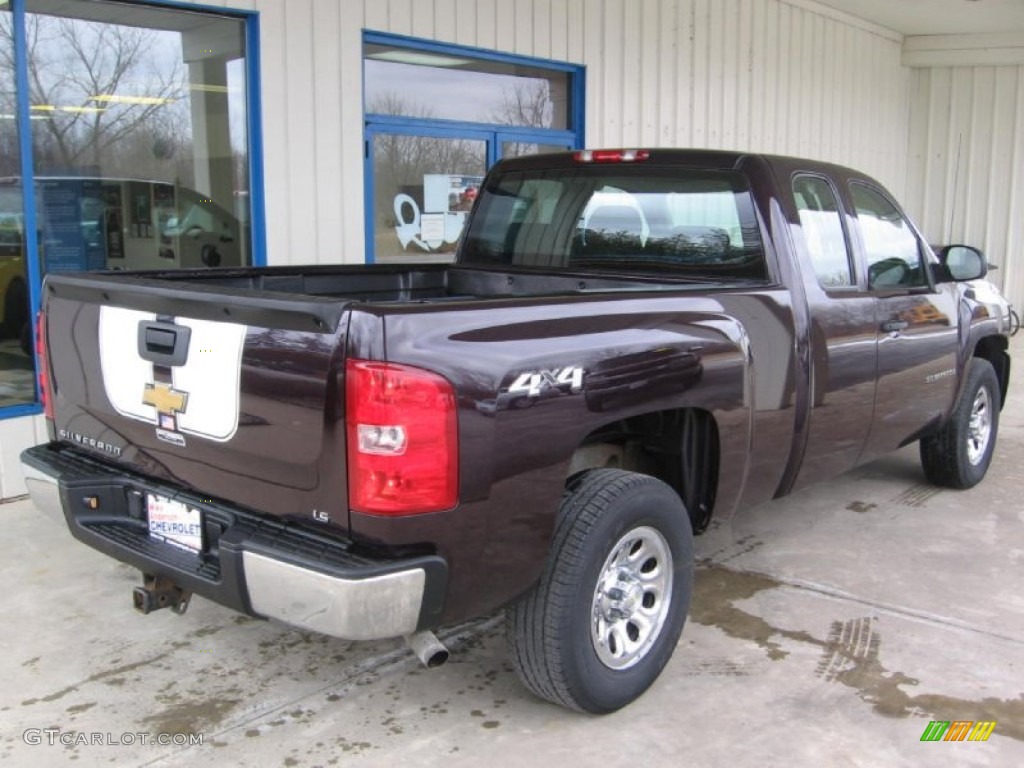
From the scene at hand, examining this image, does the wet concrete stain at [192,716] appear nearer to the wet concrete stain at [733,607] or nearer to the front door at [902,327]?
the wet concrete stain at [733,607]

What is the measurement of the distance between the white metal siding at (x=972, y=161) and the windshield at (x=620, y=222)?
39.5ft

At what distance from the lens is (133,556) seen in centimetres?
315

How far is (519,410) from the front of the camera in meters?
2.83

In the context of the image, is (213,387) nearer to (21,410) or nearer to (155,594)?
(155,594)

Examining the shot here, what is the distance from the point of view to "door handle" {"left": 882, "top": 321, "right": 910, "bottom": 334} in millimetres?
4695

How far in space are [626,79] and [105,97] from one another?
499 cm

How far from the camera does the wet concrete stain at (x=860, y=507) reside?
578 centimetres

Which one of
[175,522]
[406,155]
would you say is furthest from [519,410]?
[406,155]

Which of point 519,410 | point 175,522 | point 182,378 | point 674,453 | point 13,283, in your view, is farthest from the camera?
point 13,283

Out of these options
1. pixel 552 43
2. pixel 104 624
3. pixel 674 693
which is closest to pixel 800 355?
pixel 674 693

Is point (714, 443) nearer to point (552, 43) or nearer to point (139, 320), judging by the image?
point (139, 320)

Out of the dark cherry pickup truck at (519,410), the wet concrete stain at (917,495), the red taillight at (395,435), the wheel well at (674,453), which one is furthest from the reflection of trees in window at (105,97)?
the wet concrete stain at (917,495)

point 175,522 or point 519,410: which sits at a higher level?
point 519,410

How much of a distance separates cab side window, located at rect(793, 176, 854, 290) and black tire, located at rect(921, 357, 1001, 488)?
170 centimetres
